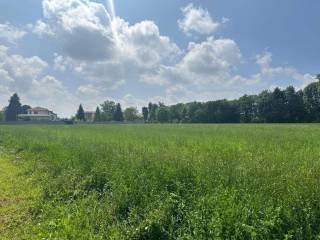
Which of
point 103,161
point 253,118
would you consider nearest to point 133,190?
point 103,161

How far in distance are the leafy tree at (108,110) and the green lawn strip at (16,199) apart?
147m

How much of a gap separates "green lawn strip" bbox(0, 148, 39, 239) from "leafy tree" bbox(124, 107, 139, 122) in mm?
162445

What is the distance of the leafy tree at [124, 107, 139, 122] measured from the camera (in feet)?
589

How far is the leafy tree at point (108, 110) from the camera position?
163550 mm

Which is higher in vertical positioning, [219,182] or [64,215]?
[219,182]

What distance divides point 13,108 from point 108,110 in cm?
4446

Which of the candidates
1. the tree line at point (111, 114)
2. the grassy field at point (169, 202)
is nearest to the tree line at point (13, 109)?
the tree line at point (111, 114)

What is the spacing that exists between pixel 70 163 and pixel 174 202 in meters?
6.97

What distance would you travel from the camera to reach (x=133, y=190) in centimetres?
860

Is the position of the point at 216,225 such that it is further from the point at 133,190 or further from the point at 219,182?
the point at 133,190

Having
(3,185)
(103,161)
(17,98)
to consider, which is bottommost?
(3,185)

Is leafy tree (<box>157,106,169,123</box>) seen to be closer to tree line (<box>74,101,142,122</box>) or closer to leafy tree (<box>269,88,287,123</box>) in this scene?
tree line (<box>74,101,142,122</box>)

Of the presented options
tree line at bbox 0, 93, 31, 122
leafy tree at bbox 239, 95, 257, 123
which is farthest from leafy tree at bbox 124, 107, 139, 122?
leafy tree at bbox 239, 95, 257, 123

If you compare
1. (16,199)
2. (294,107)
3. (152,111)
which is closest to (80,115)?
(152,111)
